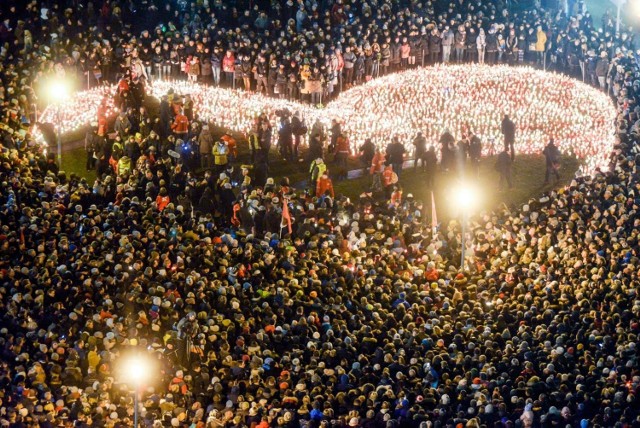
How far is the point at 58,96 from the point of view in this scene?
40250 mm

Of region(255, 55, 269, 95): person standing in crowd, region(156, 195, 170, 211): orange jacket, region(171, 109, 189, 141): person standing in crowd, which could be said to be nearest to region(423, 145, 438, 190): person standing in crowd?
region(171, 109, 189, 141): person standing in crowd

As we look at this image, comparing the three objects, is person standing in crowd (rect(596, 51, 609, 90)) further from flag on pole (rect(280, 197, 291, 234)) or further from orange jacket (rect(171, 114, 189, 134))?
flag on pole (rect(280, 197, 291, 234))

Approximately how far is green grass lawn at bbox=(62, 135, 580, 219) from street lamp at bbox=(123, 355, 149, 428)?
39.6ft

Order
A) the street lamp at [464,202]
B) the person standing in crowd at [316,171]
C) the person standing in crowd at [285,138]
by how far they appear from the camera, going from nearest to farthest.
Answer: the street lamp at [464,202] → the person standing in crowd at [316,171] → the person standing in crowd at [285,138]

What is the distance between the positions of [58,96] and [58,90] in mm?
187

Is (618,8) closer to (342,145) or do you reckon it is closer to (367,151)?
(367,151)

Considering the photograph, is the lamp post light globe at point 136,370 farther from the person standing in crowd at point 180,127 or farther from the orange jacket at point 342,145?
the orange jacket at point 342,145

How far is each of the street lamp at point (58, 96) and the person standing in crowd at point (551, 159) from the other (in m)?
13.7

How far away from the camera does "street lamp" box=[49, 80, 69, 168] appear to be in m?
40.2

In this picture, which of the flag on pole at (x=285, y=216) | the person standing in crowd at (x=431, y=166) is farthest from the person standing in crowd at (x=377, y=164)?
the flag on pole at (x=285, y=216)

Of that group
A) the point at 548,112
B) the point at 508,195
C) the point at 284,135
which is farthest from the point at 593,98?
the point at 284,135

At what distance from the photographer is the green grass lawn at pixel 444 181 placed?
3922 centimetres

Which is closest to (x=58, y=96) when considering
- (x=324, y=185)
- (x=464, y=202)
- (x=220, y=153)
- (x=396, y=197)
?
(x=220, y=153)

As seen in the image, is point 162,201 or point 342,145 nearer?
point 162,201
